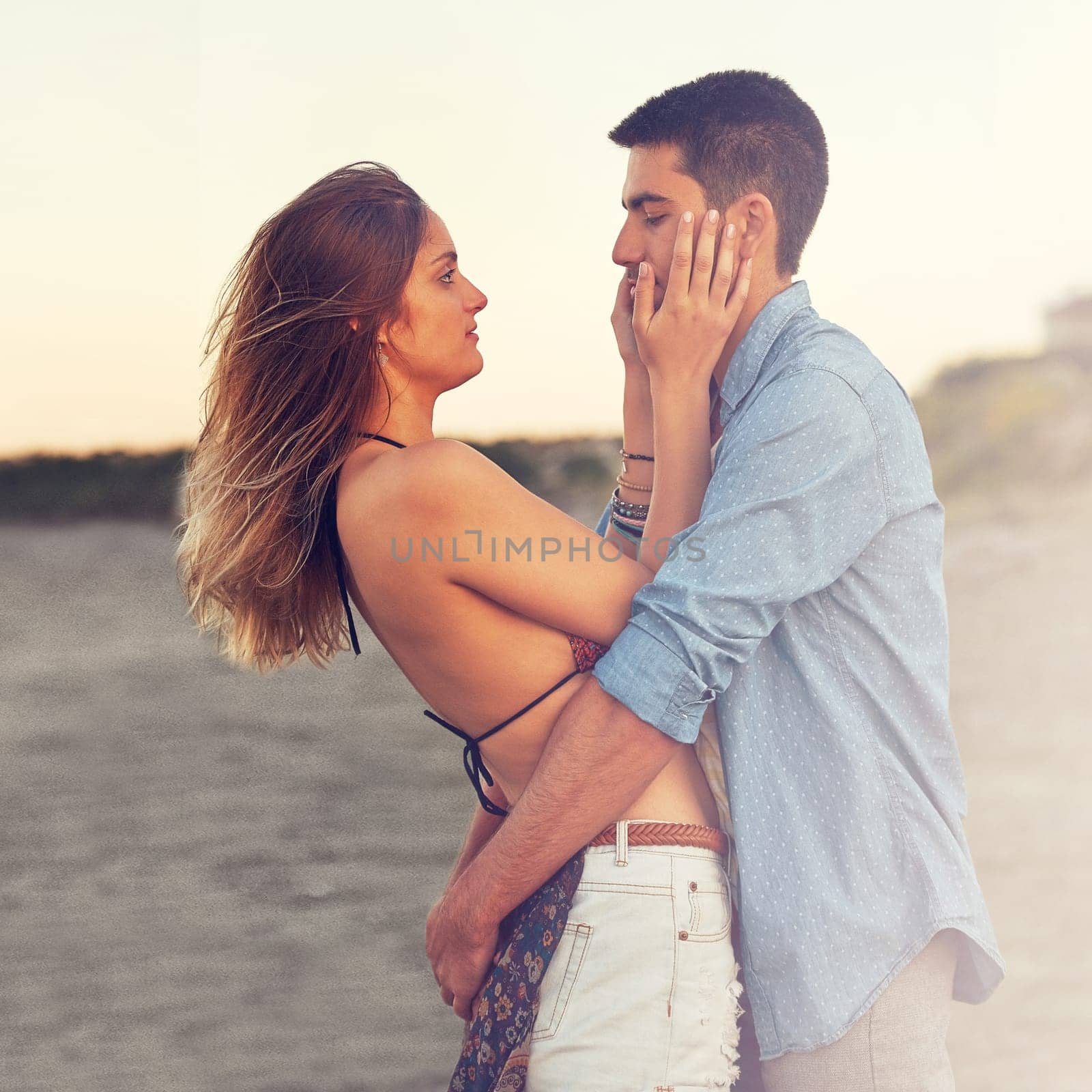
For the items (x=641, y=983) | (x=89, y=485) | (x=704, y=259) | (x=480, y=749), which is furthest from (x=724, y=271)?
(x=89, y=485)

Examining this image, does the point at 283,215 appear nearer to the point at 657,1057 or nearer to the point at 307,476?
the point at 307,476

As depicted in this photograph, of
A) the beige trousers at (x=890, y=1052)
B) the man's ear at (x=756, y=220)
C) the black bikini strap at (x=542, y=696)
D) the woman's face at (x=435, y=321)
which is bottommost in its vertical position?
the beige trousers at (x=890, y=1052)

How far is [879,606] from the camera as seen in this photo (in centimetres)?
149

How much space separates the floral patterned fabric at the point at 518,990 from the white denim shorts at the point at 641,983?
0.05 ft

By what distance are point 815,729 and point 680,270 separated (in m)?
0.63

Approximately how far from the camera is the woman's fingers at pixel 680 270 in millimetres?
1646

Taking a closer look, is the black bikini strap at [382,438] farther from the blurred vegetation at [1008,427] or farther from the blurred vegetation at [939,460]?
the blurred vegetation at [1008,427]

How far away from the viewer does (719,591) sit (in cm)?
138

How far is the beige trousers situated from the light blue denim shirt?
3 centimetres

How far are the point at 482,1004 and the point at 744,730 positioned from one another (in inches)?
19.1

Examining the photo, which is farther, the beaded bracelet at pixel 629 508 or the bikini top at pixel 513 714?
the beaded bracelet at pixel 629 508

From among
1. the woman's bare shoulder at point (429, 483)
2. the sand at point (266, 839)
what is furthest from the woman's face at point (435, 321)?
the sand at point (266, 839)

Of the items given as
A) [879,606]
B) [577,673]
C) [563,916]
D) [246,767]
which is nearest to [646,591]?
[577,673]

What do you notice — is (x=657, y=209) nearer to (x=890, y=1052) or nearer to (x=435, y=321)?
(x=435, y=321)
